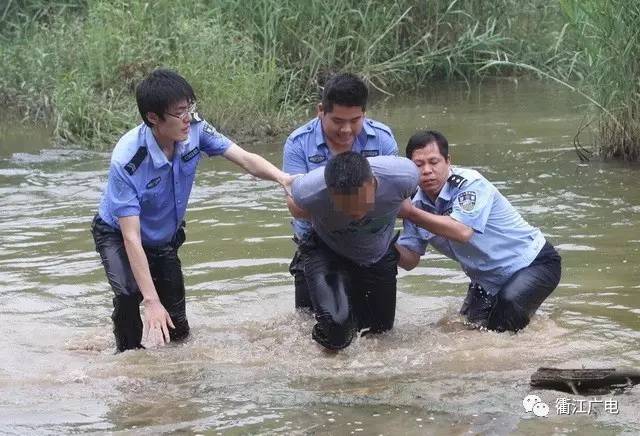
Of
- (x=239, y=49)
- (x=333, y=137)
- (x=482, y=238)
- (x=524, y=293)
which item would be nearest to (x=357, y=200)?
(x=333, y=137)

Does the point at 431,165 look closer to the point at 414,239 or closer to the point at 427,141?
the point at 427,141

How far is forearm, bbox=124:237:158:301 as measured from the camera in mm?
5426

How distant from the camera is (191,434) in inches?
188

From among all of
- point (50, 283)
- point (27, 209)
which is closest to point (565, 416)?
point (50, 283)

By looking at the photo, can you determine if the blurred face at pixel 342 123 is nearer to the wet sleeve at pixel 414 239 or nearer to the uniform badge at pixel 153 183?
the wet sleeve at pixel 414 239

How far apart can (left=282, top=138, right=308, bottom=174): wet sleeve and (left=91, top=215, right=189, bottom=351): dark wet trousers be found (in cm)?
66

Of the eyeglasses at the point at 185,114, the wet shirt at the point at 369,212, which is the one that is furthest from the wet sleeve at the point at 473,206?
the eyeglasses at the point at 185,114

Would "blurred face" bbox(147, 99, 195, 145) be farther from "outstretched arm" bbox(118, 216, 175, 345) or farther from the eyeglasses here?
"outstretched arm" bbox(118, 216, 175, 345)

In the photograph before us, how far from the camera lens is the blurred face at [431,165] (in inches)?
226

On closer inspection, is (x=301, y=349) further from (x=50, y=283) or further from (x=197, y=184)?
(x=197, y=184)

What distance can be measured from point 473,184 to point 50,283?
3.00 m

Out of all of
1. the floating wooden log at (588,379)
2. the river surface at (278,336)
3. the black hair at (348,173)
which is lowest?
the river surface at (278,336)

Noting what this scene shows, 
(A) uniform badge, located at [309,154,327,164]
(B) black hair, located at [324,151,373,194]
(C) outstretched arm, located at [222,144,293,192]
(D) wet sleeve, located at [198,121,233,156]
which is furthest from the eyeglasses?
(B) black hair, located at [324,151,373,194]

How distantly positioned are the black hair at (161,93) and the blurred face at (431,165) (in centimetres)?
112
